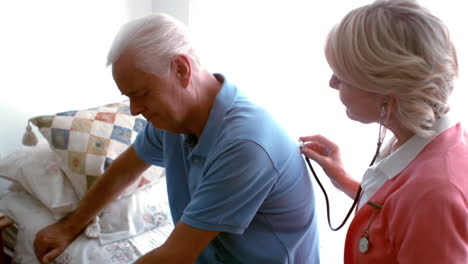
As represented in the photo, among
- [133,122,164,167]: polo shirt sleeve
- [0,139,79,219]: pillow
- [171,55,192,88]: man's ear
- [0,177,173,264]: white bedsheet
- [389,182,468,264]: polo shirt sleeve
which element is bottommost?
[0,177,173,264]: white bedsheet

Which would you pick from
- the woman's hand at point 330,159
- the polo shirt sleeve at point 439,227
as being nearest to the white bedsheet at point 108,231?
the woman's hand at point 330,159

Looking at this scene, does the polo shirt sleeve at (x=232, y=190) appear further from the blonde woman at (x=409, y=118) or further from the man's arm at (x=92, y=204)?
the man's arm at (x=92, y=204)

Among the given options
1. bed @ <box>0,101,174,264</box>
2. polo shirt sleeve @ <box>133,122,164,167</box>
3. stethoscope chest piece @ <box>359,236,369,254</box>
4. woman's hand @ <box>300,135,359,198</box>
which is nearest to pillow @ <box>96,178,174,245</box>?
bed @ <box>0,101,174,264</box>

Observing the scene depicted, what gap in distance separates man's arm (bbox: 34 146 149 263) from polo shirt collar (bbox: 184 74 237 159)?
385mm

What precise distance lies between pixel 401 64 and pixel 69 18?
67.5 inches

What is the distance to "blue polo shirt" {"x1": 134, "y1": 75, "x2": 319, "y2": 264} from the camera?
0.83m

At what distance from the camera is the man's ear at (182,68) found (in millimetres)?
891

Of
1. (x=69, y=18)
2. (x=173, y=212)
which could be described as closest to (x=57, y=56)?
(x=69, y=18)

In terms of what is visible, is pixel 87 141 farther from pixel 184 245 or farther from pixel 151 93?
pixel 184 245

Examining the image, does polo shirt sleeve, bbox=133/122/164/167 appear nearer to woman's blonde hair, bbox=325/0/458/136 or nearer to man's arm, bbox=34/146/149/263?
man's arm, bbox=34/146/149/263

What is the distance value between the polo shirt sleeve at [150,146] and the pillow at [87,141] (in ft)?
0.80

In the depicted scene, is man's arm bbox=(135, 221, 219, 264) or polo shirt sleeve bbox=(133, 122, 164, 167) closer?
man's arm bbox=(135, 221, 219, 264)

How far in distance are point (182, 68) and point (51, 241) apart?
85 centimetres

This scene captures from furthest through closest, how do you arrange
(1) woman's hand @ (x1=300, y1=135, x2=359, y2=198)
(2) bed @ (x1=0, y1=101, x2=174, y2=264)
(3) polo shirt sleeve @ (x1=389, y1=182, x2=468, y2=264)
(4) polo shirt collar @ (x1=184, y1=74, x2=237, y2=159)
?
(2) bed @ (x1=0, y1=101, x2=174, y2=264) → (1) woman's hand @ (x1=300, y1=135, x2=359, y2=198) → (4) polo shirt collar @ (x1=184, y1=74, x2=237, y2=159) → (3) polo shirt sleeve @ (x1=389, y1=182, x2=468, y2=264)
